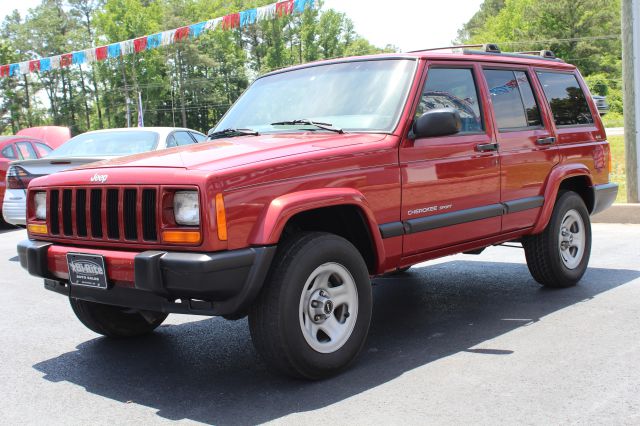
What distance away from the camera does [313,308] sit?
4.01 metres

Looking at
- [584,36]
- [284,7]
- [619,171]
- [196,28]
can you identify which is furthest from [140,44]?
[584,36]

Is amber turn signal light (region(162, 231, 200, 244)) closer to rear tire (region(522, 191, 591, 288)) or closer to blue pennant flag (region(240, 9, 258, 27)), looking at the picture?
rear tire (region(522, 191, 591, 288))

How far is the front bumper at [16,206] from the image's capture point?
9305 mm

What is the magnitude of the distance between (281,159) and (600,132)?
407 cm

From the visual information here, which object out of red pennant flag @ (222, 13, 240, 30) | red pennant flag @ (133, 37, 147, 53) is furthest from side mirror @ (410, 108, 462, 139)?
red pennant flag @ (133, 37, 147, 53)

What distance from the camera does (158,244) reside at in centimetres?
371

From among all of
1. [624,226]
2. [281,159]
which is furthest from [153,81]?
[281,159]

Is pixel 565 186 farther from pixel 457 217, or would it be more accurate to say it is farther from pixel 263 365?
pixel 263 365

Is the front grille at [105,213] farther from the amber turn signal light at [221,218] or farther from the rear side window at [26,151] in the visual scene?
the rear side window at [26,151]

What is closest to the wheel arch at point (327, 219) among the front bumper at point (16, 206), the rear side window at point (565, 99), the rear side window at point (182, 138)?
the rear side window at point (565, 99)

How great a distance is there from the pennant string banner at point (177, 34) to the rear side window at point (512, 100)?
13.9 metres

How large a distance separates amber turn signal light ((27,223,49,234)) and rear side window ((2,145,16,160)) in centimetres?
1000

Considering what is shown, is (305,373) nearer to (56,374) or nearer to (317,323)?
(317,323)

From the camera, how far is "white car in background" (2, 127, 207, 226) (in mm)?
9070
